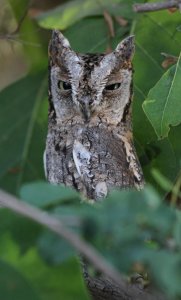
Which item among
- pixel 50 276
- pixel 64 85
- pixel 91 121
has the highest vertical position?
pixel 50 276

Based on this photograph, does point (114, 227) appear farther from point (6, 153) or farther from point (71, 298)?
point (6, 153)

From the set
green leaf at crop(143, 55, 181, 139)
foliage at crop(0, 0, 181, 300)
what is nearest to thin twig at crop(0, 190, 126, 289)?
foliage at crop(0, 0, 181, 300)

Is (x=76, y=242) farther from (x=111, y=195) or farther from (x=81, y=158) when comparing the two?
(x=81, y=158)

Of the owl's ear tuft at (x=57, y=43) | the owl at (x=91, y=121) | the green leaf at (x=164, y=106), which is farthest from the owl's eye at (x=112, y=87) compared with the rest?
the green leaf at (x=164, y=106)

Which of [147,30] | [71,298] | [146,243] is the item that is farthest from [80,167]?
[146,243]

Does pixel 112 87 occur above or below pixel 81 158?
Answer: above

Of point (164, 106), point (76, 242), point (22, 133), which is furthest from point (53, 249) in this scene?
point (22, 133)
